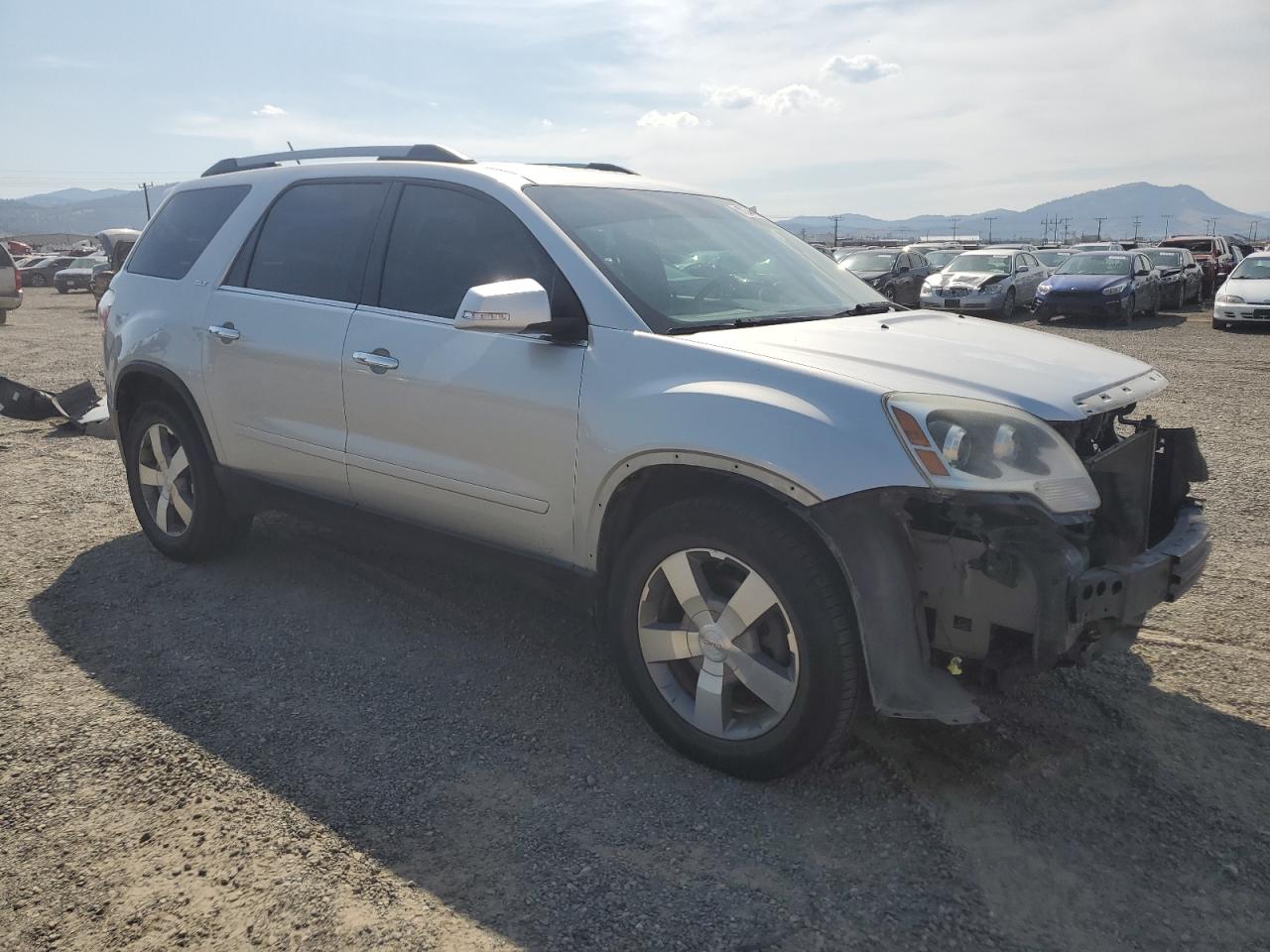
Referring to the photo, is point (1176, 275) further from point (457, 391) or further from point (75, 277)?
point (75, 277)

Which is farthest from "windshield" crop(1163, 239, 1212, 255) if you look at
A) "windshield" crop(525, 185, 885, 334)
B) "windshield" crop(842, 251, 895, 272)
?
"windshield" crop(525, 185, 885, 334)

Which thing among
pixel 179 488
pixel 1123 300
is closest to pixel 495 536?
pixel 179 488

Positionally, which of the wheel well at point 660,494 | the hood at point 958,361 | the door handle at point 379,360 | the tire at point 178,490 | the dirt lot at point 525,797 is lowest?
the dirt lot at point 525,797

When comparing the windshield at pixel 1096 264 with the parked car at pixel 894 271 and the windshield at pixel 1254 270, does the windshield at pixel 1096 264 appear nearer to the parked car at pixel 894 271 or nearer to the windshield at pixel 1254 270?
the windshield at pixel 1254 270

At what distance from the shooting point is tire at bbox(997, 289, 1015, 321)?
2256 cm

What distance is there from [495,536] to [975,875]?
6.18ft

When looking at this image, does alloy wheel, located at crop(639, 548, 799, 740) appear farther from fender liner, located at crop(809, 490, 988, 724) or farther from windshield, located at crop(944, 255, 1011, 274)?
windshield, located at crop(944, 255, 1011, 274)

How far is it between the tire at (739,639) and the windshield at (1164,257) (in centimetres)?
2376

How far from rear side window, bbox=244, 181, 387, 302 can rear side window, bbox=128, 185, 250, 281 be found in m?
0.41

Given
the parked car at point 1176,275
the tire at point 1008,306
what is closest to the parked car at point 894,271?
the tire at point 1008,306

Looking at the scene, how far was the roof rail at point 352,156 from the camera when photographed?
3967mm

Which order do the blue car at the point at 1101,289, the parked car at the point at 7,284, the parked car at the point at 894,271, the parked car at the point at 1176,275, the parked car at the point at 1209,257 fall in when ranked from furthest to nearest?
the parked car at the point at 1209,257
the parked car at the point at 894,271
the parked car at the point at 1176,275
the blue car at the point at 1101,289
the parked car at the point at 7,284

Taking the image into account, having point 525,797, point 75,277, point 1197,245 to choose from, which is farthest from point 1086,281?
point 75,277

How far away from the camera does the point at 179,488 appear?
16.0 ft
